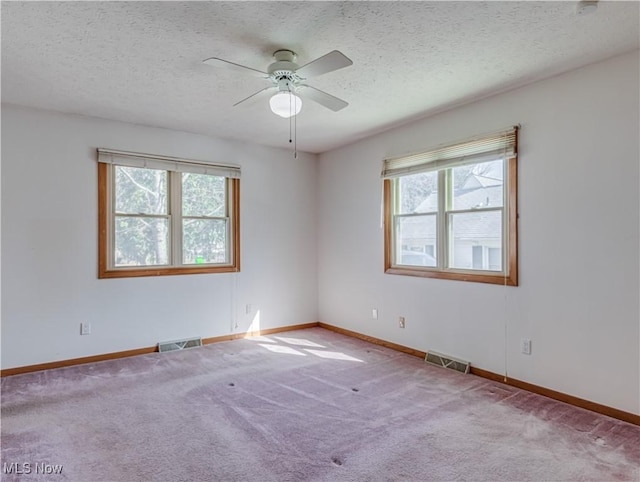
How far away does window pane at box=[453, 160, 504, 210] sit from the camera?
345 centimetres

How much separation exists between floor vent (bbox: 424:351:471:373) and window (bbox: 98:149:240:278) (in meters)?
2.59

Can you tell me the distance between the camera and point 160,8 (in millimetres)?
2098

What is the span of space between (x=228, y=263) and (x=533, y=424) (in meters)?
3.64

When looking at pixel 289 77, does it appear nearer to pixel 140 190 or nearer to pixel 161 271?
pixel 140 190

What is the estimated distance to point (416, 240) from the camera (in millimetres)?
4262

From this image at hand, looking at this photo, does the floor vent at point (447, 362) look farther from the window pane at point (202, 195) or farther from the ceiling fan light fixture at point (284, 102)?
the window pane at point (202, 195)

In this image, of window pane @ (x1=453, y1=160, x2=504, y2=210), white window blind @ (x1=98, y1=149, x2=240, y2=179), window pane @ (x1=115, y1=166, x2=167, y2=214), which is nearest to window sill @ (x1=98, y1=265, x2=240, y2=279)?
window pane @ (x1=115, y1=166, x2=167, y2=214)

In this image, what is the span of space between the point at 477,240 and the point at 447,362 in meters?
1.24

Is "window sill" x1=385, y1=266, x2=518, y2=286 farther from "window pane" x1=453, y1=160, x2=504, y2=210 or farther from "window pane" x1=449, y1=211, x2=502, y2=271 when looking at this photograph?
"window pane" x1=453, y1=160, x2=504, y2=210

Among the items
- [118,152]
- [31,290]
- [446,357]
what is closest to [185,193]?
[118,152]

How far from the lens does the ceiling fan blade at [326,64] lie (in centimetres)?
214

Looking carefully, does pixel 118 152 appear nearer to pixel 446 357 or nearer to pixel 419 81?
pixel 419 81

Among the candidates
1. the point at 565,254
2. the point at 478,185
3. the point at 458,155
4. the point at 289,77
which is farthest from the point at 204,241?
the point at 565,254

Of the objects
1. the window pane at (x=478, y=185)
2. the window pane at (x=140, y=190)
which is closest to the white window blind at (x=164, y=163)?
the window pane at (x=140, y=190)
